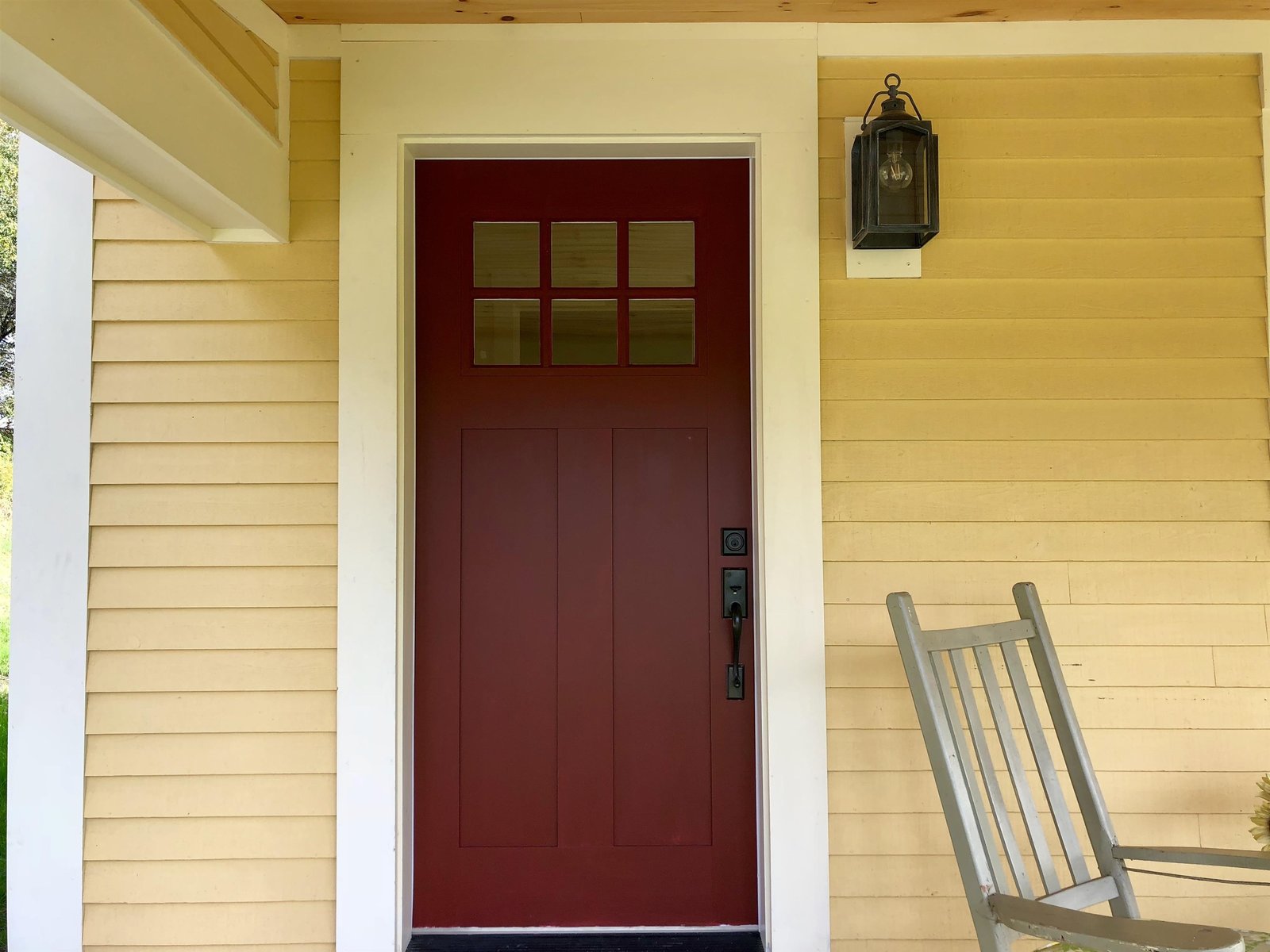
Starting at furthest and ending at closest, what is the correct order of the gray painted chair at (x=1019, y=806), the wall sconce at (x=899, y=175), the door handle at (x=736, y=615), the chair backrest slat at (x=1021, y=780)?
the door handle at (x=736, y=615) < the wall sconce at (x=899, y=175) < the chair backrest slat at (x=1021, y=780) < the gray painted chair at (x=1019, y=806)

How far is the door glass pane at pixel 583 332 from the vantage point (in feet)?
7.13

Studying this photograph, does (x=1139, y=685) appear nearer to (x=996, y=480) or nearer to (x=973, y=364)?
(x=996, y=480)

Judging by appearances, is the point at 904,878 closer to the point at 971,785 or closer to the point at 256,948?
the point at 971,785

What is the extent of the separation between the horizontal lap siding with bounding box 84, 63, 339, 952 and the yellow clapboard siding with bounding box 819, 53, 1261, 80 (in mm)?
1298

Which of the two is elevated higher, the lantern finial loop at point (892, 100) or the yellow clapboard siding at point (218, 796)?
the lantern finial loop at point (892, 100)

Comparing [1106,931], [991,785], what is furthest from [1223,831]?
[1106,931]

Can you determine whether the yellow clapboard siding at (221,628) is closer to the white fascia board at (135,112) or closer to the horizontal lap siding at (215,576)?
the horizontal lap siding at (215,576)

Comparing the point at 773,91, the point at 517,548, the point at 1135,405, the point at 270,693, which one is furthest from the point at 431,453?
the point at 1135,405

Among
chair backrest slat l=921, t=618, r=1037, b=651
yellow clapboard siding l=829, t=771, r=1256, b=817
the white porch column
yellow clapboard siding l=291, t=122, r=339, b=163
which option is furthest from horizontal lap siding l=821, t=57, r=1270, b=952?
the white porch column

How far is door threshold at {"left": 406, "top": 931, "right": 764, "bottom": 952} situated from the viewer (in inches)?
80.4

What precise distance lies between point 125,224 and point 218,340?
0.36 metres

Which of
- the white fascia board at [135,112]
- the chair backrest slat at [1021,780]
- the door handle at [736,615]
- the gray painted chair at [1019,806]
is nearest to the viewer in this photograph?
the white fascia board at [135,112]

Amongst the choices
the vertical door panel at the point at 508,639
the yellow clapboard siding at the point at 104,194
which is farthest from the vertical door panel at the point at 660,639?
Answer: the yellow clapboard siding at the point at 104,194

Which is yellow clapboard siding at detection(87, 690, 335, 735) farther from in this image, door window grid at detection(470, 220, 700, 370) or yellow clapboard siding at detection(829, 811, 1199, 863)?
yellow clapboard siding at detection(829, 811, 1199, 863)
